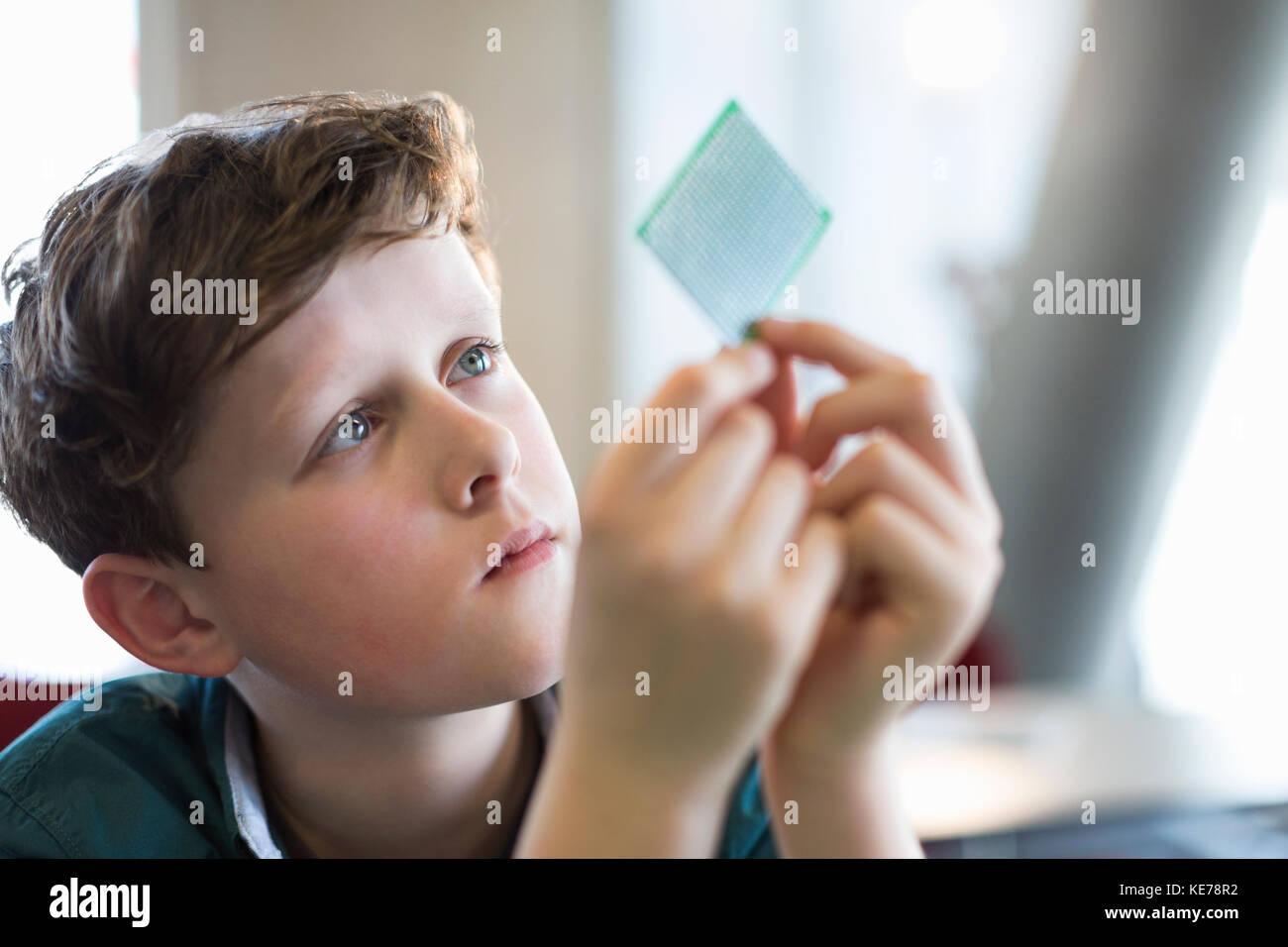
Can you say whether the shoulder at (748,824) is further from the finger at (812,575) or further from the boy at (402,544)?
the finger at (812,575)

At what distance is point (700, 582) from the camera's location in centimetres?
46

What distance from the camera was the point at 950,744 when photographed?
4.22 feet

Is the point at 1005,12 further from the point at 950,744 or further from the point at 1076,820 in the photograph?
the point at 1076,820

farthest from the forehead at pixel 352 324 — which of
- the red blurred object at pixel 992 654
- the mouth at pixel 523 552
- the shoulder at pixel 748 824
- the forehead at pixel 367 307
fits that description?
the red blurred object at pixel 992 654

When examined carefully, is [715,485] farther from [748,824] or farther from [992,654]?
[992,654]

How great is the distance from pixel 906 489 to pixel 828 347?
0.30 ft

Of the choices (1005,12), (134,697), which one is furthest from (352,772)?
(1005,12)

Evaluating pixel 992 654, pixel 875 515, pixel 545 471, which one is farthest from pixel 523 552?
pixel 992 654

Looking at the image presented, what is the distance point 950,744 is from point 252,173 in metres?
1.02

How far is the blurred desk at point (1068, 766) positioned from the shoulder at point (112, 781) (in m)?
0.62

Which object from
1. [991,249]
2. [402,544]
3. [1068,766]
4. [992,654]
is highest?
[991,249]

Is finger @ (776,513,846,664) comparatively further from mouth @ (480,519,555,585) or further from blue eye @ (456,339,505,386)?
blue eye @ (456,339,505,386)

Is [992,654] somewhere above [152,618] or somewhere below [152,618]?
below

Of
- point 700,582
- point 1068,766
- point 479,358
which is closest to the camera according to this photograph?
point 700,582
